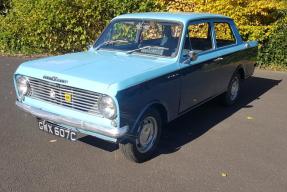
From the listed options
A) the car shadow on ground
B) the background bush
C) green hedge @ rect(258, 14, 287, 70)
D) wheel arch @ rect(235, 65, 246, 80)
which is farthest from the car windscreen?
green hedge @ rect(258, 14, 287, 70)

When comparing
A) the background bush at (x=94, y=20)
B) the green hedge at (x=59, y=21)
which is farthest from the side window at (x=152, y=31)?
the green hedge at (x=59, y=21)

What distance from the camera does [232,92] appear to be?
7129mm

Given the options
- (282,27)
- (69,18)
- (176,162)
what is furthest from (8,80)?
(282,27)

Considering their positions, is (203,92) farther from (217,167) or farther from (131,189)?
(131,189)

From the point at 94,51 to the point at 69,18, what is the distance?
5.66 meters

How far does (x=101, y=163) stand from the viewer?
4.57 m

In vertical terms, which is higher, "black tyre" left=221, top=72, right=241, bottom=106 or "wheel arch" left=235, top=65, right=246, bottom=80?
"wheel arch" left=235, top=65, right=246, bottom=80

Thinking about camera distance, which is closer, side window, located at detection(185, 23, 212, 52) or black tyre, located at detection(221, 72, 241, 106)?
side window, located at detection(185, 23, 212, 52)

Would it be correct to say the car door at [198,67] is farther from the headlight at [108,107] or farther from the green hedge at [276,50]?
the green hedge at [276,50]

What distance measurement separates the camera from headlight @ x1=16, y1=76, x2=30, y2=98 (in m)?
4.73

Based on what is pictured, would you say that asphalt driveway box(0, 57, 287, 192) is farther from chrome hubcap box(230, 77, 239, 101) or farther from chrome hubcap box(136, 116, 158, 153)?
chrome hubcap box(230, 77, 239, 101)

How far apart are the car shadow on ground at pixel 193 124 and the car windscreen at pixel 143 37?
48.1 inches

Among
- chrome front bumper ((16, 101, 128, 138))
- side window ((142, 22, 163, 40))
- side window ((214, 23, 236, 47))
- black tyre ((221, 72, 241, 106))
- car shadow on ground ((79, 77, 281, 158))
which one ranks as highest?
side window ((142, 22, 163, 40))

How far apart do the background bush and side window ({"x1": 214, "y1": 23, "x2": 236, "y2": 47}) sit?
319 cm
